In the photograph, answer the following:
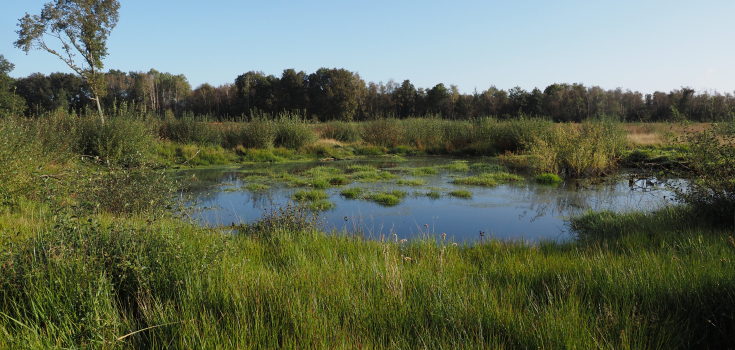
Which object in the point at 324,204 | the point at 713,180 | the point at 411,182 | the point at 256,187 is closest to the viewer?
the point at 713,180

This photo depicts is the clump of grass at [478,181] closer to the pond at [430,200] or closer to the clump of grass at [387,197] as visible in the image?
the pond at [430,200]

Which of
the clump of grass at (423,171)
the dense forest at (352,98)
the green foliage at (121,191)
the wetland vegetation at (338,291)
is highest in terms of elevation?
the dense forest at (352,98)

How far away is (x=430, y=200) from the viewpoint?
26.9 ft

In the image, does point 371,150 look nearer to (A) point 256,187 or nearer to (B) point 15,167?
(A) point 256,187

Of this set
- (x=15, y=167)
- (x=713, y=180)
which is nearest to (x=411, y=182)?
(x=713, y=180)

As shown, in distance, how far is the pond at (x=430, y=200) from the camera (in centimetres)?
600

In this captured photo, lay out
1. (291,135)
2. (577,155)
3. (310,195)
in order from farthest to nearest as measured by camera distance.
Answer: (291,135) → (577,155) → (310,195)

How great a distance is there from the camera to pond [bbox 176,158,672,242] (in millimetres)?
6004

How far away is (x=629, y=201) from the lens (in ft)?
24.6

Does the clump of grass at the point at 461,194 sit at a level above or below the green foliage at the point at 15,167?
below

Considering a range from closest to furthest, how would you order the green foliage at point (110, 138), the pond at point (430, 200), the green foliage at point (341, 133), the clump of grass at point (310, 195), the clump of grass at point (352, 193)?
the pond at point (430, 200) < the clump of grass at point (310, 195) < the clump of grass at point (352, 193) < the green foliage at point (110, 138) < the green foliage at point (341, 133)

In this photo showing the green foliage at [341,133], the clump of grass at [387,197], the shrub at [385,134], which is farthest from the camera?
the green foliage at [341,133]

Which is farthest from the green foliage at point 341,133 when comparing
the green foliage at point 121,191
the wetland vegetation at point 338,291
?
the wetland vegetation at point 338,291

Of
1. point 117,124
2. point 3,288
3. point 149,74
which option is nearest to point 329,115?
point 117,124
